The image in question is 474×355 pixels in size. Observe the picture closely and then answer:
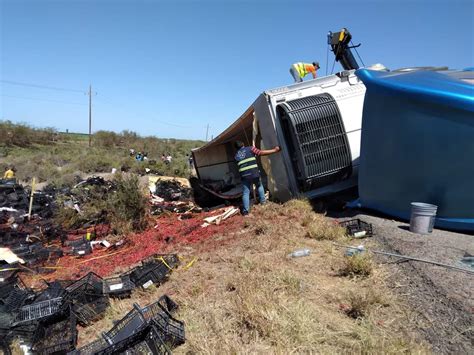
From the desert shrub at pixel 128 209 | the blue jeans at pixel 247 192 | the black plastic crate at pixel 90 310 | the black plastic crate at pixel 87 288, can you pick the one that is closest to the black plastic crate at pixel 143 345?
the black plastic crate at pixel 90 310

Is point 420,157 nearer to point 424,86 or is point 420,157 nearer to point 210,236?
point 424,86

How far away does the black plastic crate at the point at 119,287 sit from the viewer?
189 inches

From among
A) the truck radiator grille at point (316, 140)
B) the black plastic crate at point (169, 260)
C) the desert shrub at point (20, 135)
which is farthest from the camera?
the desert shrub at point (20, 135)

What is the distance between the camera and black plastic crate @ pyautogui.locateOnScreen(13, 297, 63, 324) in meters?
4.32

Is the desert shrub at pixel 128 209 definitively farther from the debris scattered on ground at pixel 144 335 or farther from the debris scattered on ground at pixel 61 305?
the debris scattered on ground at pixel 144 335

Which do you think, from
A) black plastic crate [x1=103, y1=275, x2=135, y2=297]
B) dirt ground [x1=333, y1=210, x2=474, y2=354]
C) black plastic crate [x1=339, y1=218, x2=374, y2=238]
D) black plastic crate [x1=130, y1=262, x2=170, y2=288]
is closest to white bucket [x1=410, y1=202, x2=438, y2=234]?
dirt ground [x1=333, y1=210, x2=474, y2=354]

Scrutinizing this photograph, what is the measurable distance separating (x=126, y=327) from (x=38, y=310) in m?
1.48

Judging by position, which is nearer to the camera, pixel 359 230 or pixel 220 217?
pixel 359 230

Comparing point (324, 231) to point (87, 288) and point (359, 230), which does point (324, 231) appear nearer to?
point (359, 230)

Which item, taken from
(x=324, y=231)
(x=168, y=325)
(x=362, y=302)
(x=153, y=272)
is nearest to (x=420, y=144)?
(x=324, y=231)

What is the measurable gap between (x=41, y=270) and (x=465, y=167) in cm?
728

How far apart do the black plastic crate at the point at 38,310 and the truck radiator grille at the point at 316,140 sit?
16.7 ft

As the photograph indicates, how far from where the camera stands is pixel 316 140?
791cm

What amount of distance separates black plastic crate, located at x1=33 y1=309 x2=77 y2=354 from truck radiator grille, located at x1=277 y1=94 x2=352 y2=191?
16.9ft
